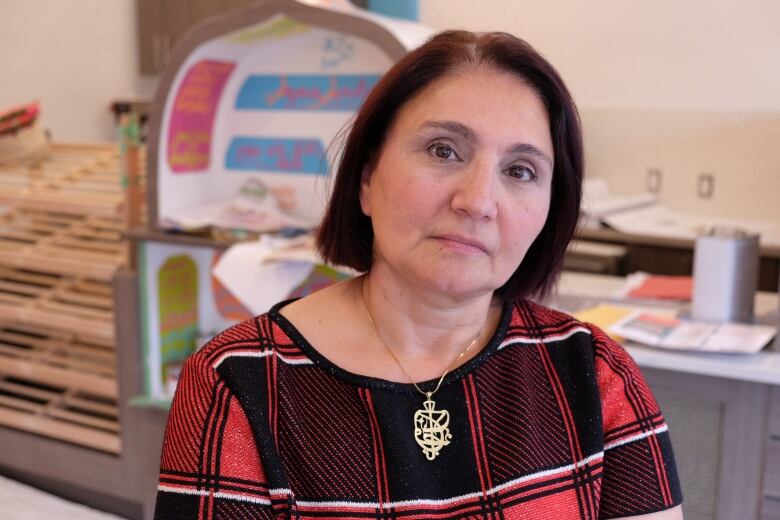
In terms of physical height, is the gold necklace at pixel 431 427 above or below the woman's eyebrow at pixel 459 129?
below

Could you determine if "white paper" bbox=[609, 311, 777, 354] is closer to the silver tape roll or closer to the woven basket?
the silver tape roll

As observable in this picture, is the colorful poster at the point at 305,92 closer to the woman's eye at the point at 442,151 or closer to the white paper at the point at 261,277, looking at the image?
the white paper at the point at 261,277

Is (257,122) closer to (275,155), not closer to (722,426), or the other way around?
(275,155)

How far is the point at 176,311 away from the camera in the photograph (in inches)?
113

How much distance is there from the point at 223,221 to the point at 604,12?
271 centimetres

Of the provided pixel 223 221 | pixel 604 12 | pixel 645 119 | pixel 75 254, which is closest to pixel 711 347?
pixel 223 221

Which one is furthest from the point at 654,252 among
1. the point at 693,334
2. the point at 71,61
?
the point at 71,61

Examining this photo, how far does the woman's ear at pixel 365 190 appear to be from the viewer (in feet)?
4.19

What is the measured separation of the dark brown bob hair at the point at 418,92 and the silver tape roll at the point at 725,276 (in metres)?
1.02

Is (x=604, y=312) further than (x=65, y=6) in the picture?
No

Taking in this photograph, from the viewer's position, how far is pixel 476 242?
1132 mm

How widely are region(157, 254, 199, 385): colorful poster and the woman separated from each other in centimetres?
163

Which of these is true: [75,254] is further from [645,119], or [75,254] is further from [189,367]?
[645,119]

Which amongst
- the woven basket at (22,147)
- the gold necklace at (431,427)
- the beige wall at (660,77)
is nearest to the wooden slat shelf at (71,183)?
the woven basket at (22,147)
